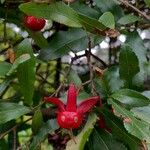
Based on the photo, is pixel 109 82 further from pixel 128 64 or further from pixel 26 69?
pixel 26 69

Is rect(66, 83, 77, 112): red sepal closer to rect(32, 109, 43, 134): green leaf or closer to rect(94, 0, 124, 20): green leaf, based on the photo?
rect(32, 109, 43, 134): green leaf

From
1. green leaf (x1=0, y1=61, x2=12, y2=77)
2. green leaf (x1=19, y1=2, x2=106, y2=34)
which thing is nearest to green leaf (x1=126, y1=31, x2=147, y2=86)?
green leaf (x1=19, y1=2, x2=106, y2=34)

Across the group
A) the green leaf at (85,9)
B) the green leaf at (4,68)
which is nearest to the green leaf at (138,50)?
the green leaf at (85,9)

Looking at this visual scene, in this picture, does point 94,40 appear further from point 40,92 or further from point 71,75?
point 40,92

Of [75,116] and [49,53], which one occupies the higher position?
[49,53]

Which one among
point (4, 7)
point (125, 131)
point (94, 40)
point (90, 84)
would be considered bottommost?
point (125, 131)

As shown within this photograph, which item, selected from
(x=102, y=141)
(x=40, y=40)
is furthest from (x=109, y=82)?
(x=40, y=40)

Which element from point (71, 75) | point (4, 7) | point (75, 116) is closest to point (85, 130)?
point (75, 116)

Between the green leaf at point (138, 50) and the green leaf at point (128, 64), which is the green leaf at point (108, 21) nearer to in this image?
the green leaf at point (128, 64)
